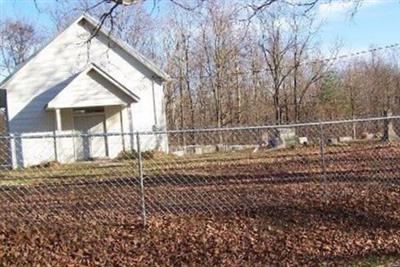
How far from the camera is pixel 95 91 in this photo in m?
26.1

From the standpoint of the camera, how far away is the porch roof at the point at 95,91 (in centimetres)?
2567

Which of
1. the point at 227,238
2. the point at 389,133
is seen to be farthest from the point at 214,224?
the point at 389,133

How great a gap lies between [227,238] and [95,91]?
64.4 feet

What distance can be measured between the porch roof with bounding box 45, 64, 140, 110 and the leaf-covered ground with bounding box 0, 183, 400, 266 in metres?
17.3

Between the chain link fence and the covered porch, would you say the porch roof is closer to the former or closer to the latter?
the covered porch

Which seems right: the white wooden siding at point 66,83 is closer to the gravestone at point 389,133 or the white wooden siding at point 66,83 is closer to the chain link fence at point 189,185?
the chain link fence at point 189,185

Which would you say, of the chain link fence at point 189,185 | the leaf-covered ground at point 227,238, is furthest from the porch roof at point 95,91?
the leaf-covered ground at point 227,238

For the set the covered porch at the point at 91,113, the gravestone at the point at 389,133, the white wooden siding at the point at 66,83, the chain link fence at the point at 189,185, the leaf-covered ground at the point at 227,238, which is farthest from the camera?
the white wooden siding at the point at 66,83

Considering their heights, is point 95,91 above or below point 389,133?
above

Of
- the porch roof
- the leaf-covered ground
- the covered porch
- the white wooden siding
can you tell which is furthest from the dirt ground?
the white wooden siding

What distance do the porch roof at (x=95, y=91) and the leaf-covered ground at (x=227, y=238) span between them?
17.3 meters

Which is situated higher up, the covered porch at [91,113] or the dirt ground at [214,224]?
the covered porch at [91,113]

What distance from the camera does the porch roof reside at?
2567 centimetres

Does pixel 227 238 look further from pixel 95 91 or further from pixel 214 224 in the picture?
pixel 95 91
